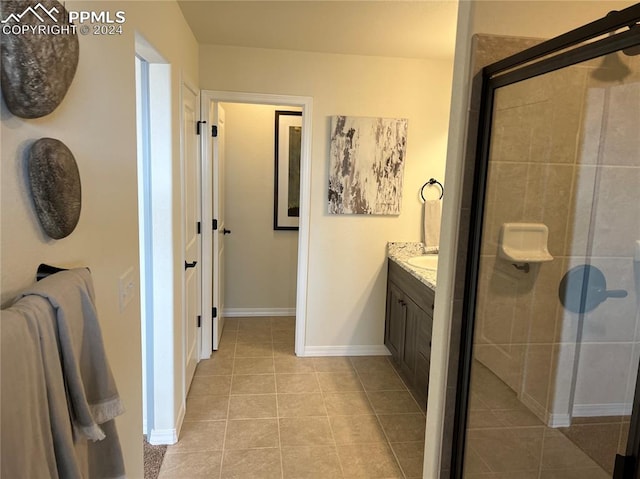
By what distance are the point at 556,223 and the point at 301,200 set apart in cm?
221

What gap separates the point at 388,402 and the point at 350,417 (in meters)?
0.35

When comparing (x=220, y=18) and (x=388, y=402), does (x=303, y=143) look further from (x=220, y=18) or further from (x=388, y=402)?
(x=388, y=402)

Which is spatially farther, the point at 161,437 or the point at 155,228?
the point at 161,437

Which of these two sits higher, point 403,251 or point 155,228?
point 155,228

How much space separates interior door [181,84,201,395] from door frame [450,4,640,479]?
1739 mm

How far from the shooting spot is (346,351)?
3.84 metres

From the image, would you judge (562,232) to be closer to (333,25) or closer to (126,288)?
(126,288)

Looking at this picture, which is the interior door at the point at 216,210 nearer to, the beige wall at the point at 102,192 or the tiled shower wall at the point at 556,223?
the beige wall at the point at 102,192

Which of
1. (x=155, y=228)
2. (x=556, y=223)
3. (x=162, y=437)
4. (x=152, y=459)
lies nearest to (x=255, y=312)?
(x=162, y=437)

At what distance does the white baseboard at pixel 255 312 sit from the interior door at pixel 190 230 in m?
1.16

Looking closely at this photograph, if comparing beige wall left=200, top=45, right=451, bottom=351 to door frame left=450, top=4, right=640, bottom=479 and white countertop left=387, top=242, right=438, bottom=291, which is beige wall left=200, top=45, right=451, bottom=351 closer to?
white countertop left=387, top=242, right=438, bottom=291

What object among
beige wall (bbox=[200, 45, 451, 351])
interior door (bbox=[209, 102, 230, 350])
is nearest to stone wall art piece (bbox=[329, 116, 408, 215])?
beige wall (bbox=[200, 45, 451, 351])

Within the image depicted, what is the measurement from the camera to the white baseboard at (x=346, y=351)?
3801 millimetres

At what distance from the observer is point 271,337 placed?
4191 millimetres
